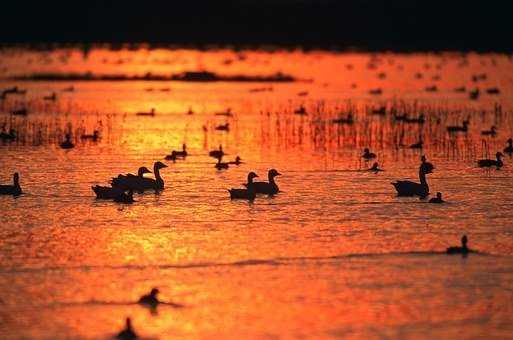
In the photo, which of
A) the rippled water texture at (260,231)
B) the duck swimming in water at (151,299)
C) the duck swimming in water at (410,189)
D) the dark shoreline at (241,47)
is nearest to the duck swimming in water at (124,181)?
the rippled water texture at (260,231)

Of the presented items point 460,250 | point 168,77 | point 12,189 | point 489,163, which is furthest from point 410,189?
point 168,77

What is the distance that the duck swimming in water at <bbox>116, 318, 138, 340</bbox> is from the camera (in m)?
14.8

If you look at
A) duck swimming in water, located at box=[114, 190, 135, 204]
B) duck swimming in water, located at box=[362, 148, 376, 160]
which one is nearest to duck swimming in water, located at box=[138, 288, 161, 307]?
duck swimming in water, located at box=[114, 190, 135, 204]

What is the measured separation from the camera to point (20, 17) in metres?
95.9

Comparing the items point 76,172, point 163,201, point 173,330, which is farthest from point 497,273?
point 76,172

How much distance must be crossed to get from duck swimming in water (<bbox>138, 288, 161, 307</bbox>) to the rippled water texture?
10.1 inches

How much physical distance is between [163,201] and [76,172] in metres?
4.83

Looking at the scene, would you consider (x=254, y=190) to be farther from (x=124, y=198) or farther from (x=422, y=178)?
(x=422, y=178)

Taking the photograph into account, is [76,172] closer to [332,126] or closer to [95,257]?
[95,257]

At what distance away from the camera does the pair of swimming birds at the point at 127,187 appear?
2503 cm

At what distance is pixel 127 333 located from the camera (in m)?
14.8

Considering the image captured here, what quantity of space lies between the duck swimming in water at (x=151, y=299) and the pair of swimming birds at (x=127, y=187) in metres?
8.63

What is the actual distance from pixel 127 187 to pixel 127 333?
447 inches

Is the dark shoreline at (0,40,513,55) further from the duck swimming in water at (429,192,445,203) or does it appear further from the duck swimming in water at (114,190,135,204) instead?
the duck swimming in water at (429,192,445,203)
